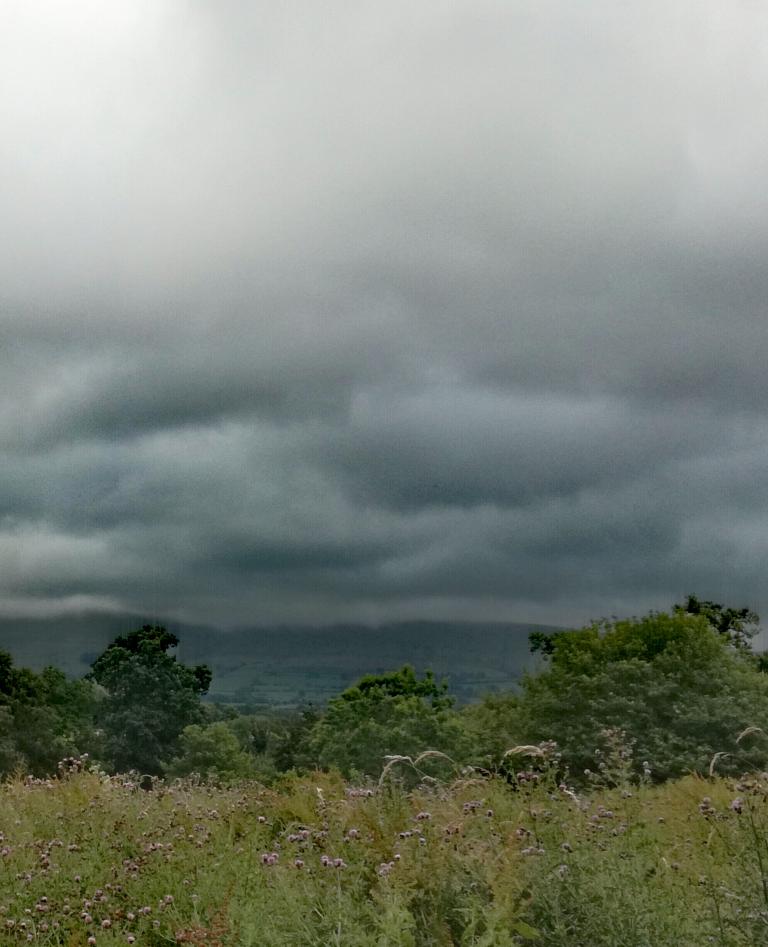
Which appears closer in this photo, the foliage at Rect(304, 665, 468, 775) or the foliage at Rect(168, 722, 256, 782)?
the foliage at Rect(304, 665, 468, 775)

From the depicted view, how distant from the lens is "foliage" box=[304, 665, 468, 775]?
114 ft

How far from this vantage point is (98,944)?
7105mm

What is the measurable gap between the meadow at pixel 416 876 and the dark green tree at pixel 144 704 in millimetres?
46158

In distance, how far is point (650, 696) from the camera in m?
32.6

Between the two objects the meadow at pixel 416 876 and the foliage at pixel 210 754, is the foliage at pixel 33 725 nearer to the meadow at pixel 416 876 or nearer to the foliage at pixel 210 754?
the foliage at pixel 210 754

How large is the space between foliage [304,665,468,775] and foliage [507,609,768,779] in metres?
2.32

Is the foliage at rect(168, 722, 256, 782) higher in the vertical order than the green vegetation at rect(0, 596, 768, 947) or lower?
lower

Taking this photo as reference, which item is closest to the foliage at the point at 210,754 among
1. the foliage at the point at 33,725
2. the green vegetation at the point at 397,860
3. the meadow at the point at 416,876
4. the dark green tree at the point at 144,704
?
the dark green tree at the point at 144,704

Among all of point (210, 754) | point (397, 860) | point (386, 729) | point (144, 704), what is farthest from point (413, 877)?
point (144, 704)

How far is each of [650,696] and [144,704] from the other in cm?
3193

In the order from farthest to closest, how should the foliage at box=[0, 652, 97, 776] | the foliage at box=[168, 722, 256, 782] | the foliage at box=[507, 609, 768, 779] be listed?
the foliage at box=[168, 722, 256, 782] < the foliage at box=[0, 652, 97, 776] < the foliage at box=[507, 609, 768, 779]

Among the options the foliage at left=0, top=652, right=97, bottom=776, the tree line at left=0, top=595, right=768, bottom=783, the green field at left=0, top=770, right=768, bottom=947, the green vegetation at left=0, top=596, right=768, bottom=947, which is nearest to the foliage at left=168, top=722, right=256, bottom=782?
the tree line at left=0, top=595, right=768, bottom=783

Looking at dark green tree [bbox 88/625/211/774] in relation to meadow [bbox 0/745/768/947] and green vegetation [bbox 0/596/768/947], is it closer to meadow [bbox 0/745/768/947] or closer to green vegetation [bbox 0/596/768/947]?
green vegetation [bbox 0/596/768/947]

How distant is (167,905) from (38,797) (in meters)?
5.25
